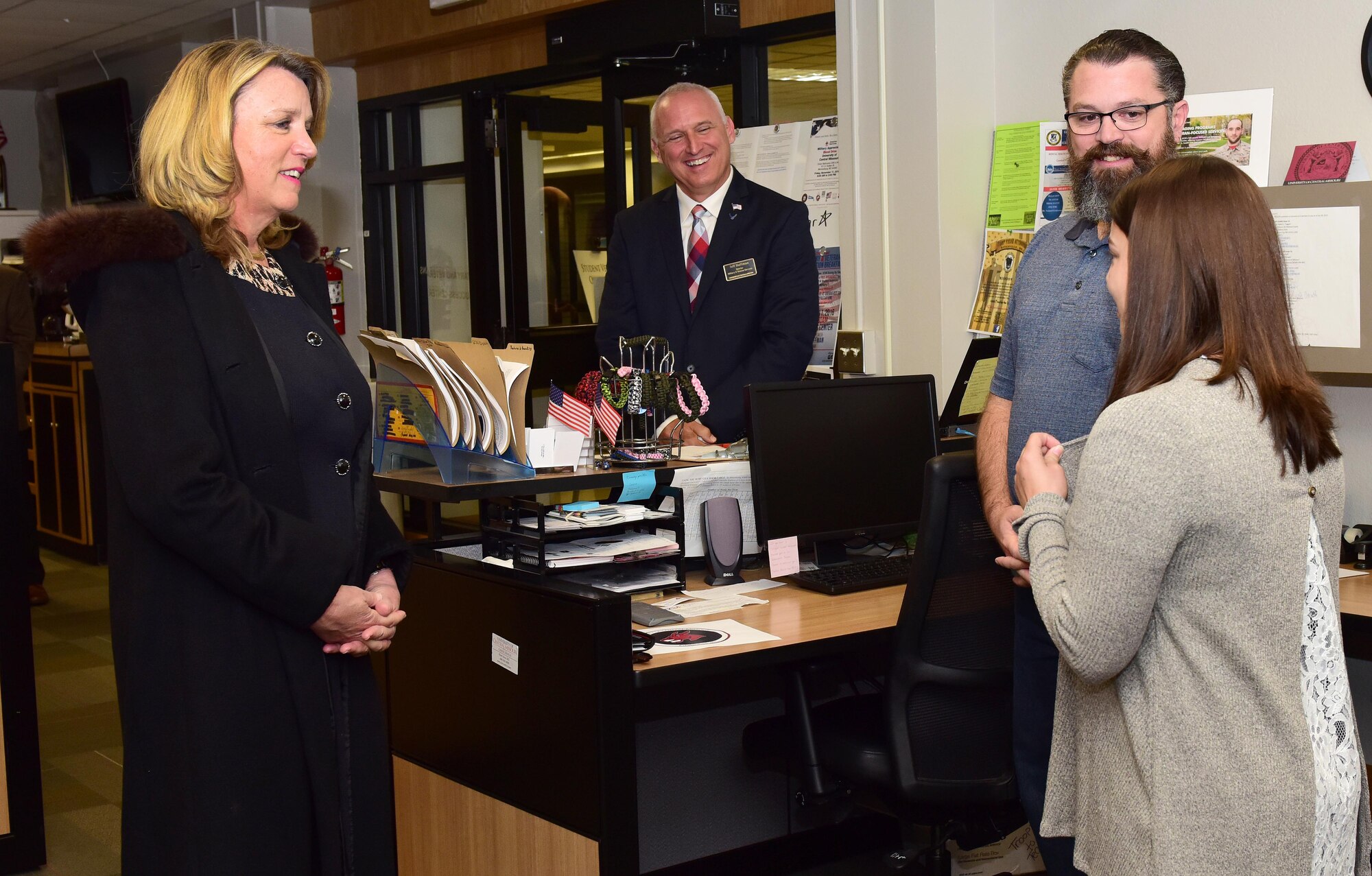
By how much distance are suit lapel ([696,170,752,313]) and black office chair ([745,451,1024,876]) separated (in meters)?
1.25

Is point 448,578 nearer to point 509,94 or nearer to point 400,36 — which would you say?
point 509,94

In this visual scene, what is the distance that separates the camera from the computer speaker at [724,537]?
277cm

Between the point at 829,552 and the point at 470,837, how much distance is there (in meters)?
1.00

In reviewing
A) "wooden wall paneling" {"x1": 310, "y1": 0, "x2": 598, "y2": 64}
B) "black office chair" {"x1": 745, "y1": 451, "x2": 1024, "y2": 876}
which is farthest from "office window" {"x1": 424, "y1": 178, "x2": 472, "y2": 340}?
"black office chair" {"x1": 745, "y1": 451, "x2": 1024, "y2": 876}

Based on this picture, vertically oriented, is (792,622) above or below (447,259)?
below

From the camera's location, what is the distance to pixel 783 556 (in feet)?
9.18

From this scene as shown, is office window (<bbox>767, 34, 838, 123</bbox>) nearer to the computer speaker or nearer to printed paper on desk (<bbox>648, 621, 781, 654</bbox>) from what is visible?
the computer speaker

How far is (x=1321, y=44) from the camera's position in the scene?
3.00 metres

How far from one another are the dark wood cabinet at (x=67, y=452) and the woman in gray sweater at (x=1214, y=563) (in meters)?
6.44

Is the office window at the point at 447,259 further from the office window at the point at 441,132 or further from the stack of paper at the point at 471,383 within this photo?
the stack of paper at the point at 471,383

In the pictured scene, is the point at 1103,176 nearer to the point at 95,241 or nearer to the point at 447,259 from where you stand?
the point at 95,241

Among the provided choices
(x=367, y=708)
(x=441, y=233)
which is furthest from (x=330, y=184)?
(x=367, y=708)

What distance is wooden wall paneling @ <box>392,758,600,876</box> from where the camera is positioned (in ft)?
7.06

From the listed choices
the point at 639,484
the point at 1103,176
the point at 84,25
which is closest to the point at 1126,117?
the point at 1103,176
